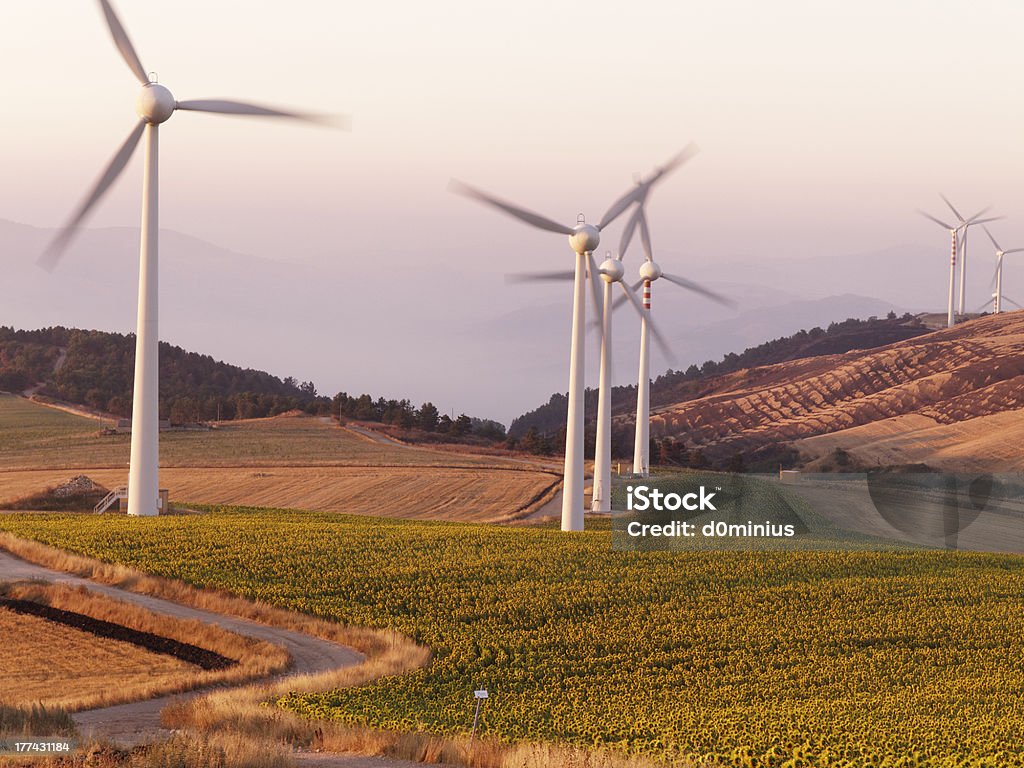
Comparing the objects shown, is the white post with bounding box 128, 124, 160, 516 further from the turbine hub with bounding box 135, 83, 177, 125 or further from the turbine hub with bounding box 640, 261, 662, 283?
the turbine hub with bounding box 640, 261, 662, 283

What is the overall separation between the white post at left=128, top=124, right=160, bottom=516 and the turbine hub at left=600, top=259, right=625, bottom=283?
109 feet

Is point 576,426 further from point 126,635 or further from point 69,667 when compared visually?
point 69,667

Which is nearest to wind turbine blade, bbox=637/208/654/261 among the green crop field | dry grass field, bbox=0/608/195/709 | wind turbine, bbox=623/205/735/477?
wind turbine, bbox=623/205/735/477

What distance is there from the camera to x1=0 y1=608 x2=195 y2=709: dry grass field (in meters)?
29.4

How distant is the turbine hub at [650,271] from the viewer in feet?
319

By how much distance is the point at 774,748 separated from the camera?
20.5 m

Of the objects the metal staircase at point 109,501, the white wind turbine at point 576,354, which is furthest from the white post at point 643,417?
the metal staircase at point 109,501

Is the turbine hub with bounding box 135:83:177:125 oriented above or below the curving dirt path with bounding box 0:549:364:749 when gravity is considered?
above

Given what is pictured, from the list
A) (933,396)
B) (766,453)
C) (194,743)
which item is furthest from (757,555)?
(933,396)

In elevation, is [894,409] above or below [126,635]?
above

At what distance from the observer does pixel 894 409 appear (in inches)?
6654

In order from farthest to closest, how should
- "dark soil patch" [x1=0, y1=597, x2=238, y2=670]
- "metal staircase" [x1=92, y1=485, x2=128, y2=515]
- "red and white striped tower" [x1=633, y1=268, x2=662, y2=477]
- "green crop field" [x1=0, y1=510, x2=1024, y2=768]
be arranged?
"red and white striped tower" [x1=633, y1=268, x2=662, y2=477]
"metal staircase" [x1=92, y1=485, x2=128, y2=515]
"dark soil patch" [x1=0, y1=597, x2=238, y2=670]
"green crop field" [x1=0, y1=510, x2=1024, y2=768]

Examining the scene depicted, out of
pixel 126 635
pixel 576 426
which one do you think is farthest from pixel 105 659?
pixel 576 426

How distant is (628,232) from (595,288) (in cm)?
1446
